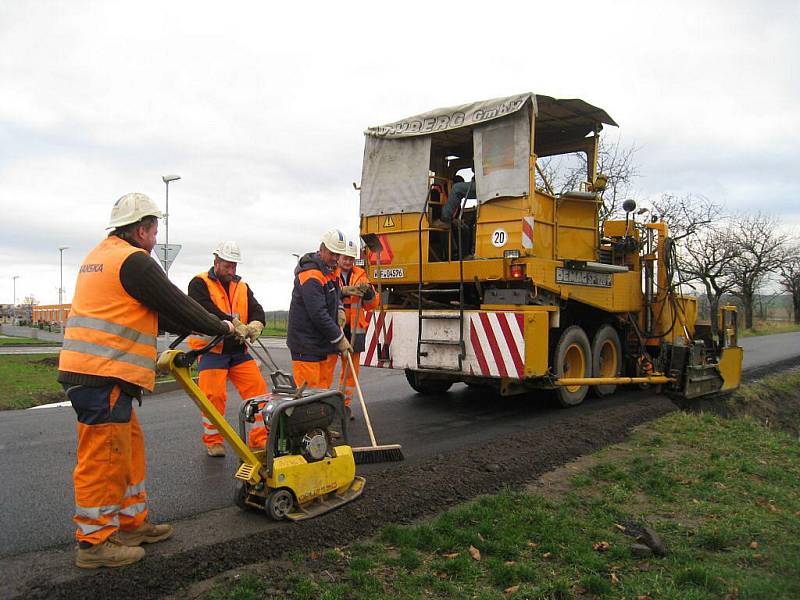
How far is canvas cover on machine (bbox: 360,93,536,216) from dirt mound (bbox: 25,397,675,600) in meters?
2.75

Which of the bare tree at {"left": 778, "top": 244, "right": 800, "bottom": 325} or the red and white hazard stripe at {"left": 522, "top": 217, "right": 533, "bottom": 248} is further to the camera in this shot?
the bare tree at {"left": 778, "top": 244, "right": 800, "bottom": 325}

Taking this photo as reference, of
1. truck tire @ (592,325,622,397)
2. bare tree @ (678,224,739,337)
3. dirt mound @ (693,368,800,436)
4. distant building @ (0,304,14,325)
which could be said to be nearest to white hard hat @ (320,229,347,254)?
truck tire @ (592,325,622,397)

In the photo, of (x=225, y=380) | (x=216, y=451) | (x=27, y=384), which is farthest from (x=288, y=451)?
(x=27, y=384)

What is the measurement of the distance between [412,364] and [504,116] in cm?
305

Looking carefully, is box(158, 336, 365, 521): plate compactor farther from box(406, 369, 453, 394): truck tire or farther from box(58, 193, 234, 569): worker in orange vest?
box(406, 369, 453, 394): truck tire

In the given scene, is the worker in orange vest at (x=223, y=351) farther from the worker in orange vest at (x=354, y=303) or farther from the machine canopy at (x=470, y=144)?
the machine canopy at (x=470, y=144)

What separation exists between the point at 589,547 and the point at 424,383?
5287 millimetres

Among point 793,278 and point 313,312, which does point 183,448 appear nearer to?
point 313,312

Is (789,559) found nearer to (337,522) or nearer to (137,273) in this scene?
(337,522)

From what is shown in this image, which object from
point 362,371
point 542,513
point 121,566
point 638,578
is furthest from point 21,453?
point 362,371

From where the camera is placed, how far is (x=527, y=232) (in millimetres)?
6988

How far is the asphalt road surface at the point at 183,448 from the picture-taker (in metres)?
3.82

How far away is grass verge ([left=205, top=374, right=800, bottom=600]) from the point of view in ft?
10.6

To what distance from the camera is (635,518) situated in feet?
14.3
